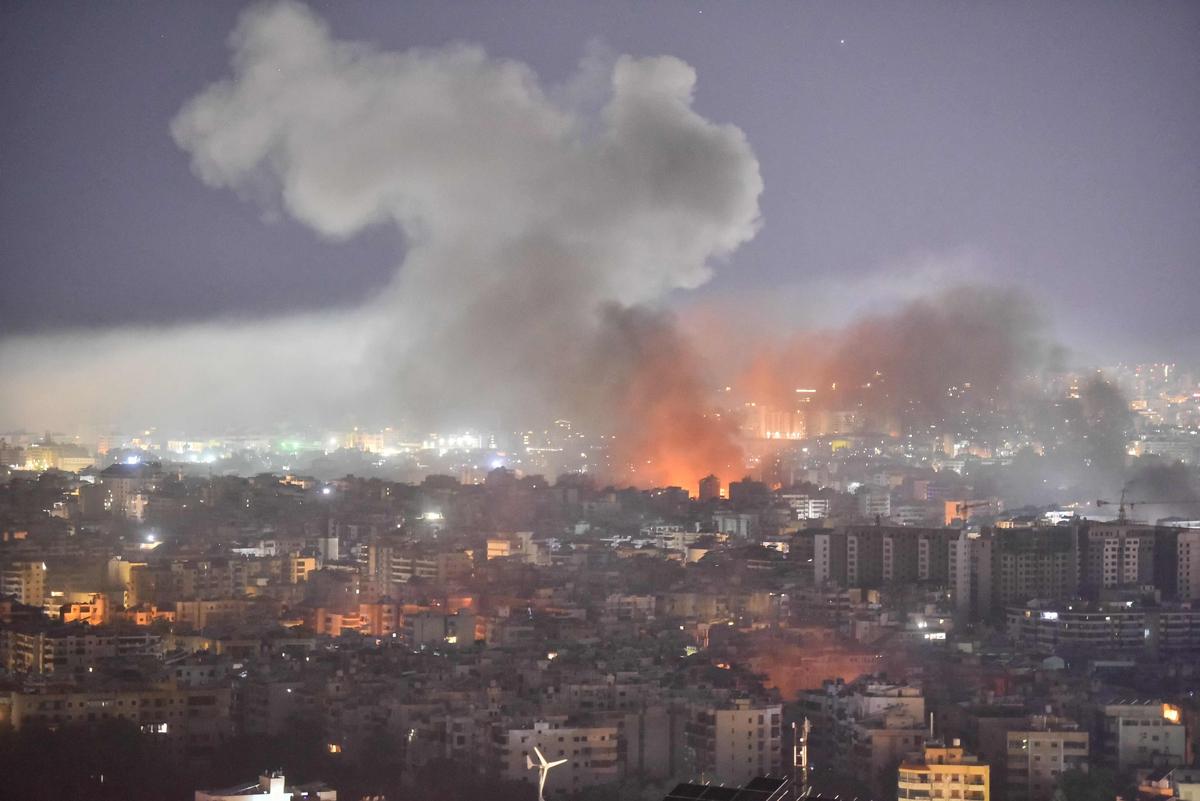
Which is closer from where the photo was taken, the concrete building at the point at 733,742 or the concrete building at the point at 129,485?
the concrete building at the point at 733,742

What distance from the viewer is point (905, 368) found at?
20.3 metres

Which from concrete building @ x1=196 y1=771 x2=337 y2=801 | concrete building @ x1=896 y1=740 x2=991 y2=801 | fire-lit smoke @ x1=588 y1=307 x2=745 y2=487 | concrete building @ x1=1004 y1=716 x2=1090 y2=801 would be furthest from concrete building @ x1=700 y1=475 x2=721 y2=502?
concrete building @ x1=196 y1=771 x2=337 y2=801

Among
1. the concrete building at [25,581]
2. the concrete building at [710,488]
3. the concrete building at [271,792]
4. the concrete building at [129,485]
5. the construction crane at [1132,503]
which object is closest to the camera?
the concrete building at [271,792]

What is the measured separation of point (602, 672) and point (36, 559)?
454 centimetres

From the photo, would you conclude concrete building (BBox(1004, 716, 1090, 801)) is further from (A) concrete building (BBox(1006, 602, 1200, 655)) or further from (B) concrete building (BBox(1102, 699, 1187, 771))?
(A) concrete building (BBox(1006, 602, 1200, 655))

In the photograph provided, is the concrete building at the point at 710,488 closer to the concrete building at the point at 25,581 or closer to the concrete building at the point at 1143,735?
the concrete building at the point at 25,581

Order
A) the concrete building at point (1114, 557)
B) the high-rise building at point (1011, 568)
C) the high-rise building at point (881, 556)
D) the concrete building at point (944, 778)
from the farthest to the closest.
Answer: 1. the high-rise building at point (881, 556)
2. the concrete building at point (1114, 557)
3. the high-rise building at point (1011, 568)
4. the concrete building at point (944, 778)

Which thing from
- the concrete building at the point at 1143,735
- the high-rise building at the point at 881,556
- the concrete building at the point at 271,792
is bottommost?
the concrete building at the point at 271,792

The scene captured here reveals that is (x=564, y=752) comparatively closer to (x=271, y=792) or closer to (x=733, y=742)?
(x=733, y=742)

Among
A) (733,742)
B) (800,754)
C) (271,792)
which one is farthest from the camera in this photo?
(733,742)

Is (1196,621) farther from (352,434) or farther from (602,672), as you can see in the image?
(352,434)

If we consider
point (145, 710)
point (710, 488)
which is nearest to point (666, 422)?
point (710, 488)

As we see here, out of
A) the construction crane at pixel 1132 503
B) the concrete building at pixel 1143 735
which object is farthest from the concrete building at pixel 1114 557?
the concrete building at pixel 1143 735

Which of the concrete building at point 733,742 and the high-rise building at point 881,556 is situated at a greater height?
the high-rise building at point 881,556
